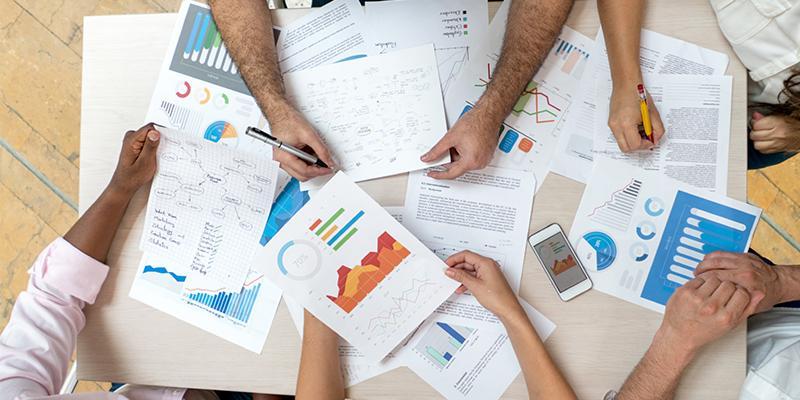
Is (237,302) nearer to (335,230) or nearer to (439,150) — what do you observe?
(335,230)

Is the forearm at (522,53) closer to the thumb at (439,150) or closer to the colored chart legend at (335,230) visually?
the thumb at (439,150)

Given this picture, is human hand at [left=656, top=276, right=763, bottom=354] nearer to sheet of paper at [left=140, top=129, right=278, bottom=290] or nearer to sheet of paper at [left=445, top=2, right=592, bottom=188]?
sheet of paper at [left=445, top=2, right=592, bottom=188]

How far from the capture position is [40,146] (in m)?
1.91

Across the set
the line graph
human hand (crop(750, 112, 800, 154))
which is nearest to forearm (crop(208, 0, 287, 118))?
the line graph

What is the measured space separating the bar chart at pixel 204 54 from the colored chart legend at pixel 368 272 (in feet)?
1.29

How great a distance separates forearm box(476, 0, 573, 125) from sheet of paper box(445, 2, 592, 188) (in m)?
0.03

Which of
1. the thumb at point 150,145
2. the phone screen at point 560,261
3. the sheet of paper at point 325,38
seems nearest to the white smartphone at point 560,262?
the phone screen at point 560,261

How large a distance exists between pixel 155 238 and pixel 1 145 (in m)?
1.10

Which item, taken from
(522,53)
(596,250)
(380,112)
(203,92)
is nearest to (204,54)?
(203,92)

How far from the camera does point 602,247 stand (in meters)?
1.09

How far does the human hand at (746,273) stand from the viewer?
103 centimetres

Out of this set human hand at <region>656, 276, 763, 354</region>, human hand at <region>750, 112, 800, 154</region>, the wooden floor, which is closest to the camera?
human hand at <region>656, 276, 763, 354</region>

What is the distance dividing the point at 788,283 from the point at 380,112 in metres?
0.77

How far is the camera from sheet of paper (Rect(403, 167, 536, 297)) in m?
1.11
